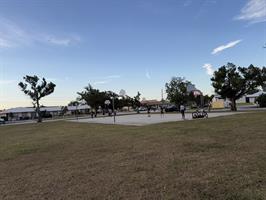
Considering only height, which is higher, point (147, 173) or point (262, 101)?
point (262, 101)

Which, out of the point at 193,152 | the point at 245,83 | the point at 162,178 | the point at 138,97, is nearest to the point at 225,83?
the point at 245,83

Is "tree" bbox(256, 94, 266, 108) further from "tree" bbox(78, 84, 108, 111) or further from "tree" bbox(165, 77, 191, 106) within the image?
"tree" bbox(78, 84, 108, 111)

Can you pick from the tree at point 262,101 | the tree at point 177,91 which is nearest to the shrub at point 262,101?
the tree at point 262,101

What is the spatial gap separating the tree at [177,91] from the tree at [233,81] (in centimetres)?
1773

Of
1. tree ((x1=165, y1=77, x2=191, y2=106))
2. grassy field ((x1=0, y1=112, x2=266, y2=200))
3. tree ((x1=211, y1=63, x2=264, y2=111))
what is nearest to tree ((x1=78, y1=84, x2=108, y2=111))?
tree ((x1=165, y1=77, x2=191, y2=106))

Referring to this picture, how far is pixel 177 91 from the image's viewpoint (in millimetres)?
63906

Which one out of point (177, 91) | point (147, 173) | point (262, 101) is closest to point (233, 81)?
point (262, 101)

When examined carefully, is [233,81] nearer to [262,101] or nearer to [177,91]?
[262,101]

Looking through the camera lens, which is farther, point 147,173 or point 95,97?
point 95,97

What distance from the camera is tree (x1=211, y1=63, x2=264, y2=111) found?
137 feet

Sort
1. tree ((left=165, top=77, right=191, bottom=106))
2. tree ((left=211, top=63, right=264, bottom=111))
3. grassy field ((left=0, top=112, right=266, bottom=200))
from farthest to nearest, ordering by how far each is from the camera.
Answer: tree ((left=165, top=77, right=191, bottom=106)) → tree ((left=211, top=63, right=264, bottom=111)) → grassy field ((left=0, top=112, right=266, bottom=200))

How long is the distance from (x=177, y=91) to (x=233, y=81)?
23127 mm

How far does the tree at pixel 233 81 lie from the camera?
137 ft

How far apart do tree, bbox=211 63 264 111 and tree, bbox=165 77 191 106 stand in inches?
698
